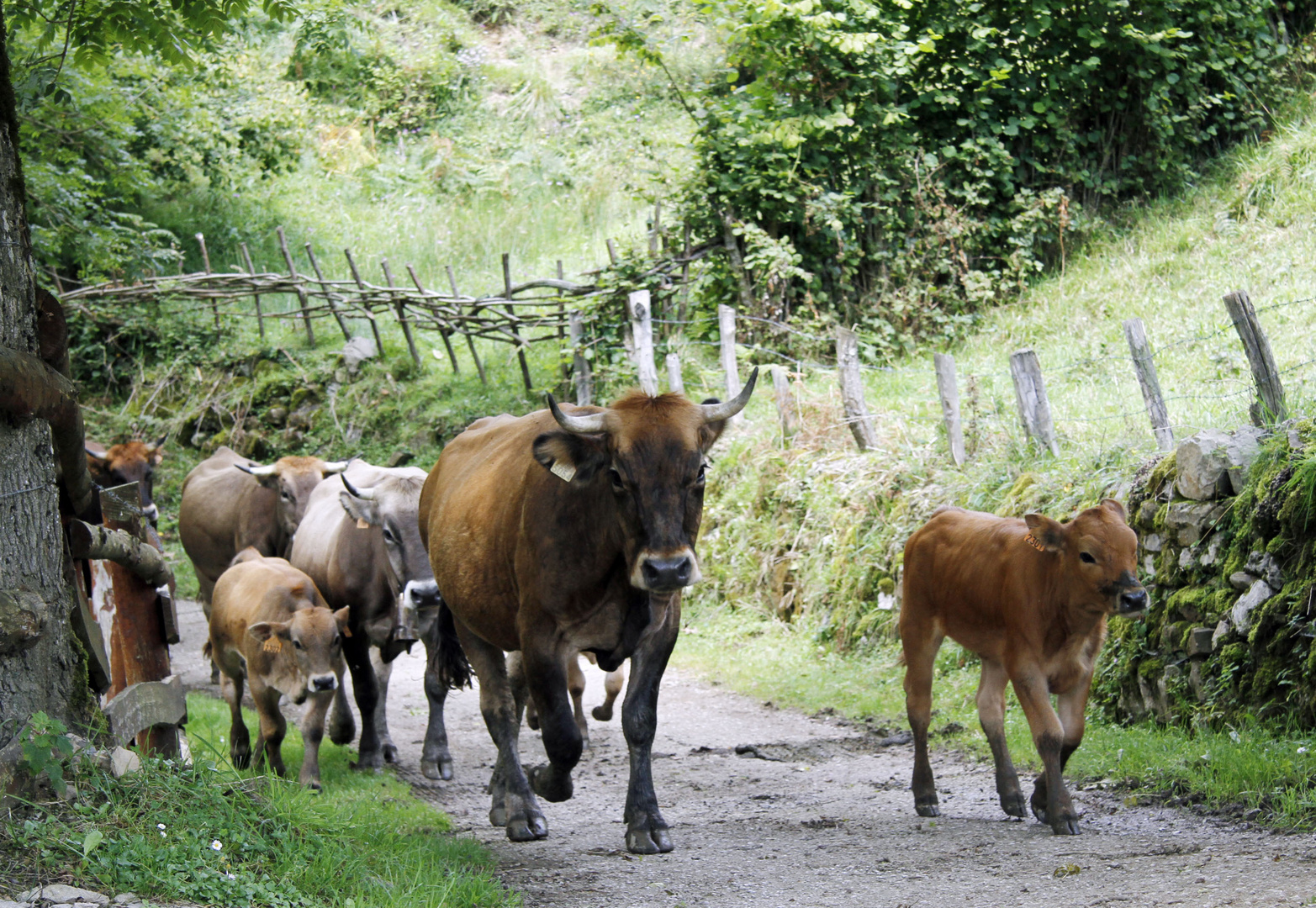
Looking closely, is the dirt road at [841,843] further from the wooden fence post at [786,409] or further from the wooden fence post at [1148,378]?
the wooden fence post at [786,409]

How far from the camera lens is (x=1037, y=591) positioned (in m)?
5.89


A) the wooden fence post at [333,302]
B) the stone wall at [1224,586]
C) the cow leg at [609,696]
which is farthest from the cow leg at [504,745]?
the wooden fence post at [333,302]

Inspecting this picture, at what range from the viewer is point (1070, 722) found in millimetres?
5875

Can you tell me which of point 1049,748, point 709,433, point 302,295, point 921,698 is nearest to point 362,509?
point 709,433

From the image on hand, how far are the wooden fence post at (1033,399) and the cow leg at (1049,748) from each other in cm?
383

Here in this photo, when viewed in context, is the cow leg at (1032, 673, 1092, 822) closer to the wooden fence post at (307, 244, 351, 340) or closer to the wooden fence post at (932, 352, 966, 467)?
the wooden fence post at (932, 352, 966, 467)

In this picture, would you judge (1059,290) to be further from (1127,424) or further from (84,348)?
(84,348)

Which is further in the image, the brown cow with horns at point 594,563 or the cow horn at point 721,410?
the cow horn at point 721,410

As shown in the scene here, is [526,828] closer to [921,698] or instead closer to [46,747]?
[921,698]

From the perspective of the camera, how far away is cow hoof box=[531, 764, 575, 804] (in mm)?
5883

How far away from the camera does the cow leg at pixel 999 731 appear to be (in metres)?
6.07

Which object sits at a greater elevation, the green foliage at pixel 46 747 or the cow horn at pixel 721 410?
the cow horn at pixel 721 410

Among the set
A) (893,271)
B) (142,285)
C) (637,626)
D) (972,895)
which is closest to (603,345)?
(893,271)

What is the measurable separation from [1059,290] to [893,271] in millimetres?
2086
